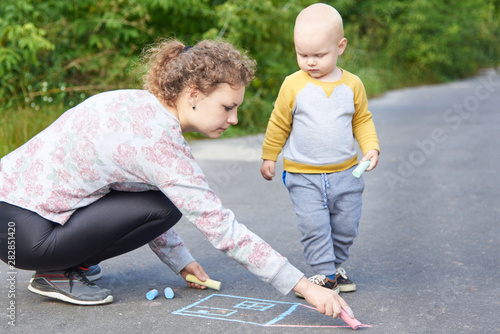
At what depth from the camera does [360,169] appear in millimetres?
2793

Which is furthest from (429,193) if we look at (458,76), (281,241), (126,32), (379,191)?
(458,76)

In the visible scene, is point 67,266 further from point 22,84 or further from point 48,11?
point 48,11

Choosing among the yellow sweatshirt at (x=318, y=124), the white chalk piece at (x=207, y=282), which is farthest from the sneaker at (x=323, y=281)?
the yellow sweatshirt at (x=318, y=124)

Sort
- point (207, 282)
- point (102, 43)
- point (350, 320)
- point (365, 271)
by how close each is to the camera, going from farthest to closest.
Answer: point (102, 43) < point (365, 271) < point (207, 282) < point (350, 320)

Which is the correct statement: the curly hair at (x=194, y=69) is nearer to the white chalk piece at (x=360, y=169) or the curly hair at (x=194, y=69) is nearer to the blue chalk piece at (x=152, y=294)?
Result: the white chalk piece at (x=360, y=169)

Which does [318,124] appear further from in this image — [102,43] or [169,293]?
[102,43]

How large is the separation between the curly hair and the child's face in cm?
40

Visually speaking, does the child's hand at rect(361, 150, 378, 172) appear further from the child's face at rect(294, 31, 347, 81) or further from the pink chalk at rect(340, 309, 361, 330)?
the pink chalk at rect(340, 309, 361, 330)

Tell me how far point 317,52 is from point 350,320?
3.94ft

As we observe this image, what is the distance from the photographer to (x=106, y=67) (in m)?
7.55

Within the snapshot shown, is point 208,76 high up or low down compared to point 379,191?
up

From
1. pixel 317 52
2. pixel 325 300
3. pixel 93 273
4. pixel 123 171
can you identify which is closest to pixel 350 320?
pixel 325 300

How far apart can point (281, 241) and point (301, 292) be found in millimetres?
1512

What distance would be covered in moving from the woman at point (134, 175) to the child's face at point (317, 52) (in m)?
0.39
